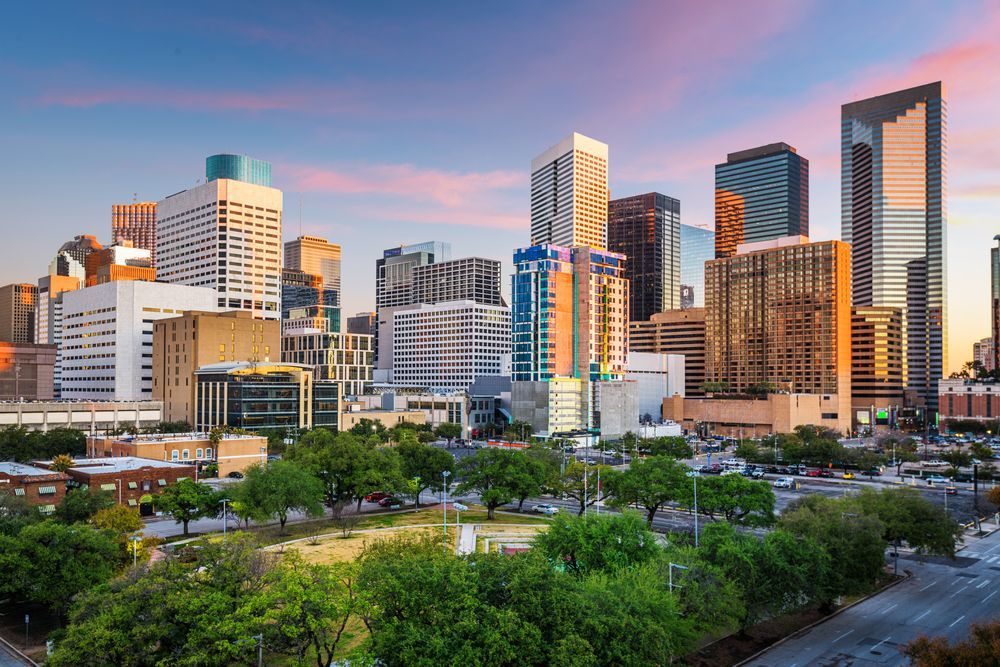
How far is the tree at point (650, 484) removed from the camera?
78000mm

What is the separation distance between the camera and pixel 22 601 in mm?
55594

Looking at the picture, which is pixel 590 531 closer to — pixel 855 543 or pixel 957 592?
pixel 855 543

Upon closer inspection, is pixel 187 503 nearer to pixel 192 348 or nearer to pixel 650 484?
pixel 650 484

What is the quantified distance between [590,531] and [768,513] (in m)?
28.0

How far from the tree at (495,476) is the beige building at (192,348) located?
97.5 metres

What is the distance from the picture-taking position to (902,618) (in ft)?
179

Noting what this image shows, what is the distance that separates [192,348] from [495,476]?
373 feet

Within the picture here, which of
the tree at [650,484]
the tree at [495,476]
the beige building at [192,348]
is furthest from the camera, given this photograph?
the beige building at [192,348]

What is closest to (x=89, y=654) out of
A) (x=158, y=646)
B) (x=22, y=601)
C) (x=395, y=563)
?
(x=158, y=646)

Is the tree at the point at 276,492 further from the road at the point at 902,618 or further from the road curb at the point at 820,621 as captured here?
the road at the point at 902,618

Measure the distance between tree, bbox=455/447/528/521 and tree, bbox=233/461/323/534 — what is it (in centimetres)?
1828

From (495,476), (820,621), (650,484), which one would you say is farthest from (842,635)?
(495,476)

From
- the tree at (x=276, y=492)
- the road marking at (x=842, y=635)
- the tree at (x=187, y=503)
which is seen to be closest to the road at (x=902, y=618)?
the road marking at (x=842, y=635)

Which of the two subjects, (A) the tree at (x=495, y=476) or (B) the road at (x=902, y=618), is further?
(A) the tree at (x=495, y=476)
